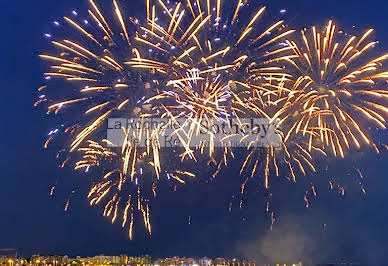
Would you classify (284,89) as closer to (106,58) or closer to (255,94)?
(255,94)

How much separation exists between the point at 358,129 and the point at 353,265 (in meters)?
54.0

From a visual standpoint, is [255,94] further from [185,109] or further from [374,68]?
[374,68]

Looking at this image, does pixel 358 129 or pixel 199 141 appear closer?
pixel 358 129

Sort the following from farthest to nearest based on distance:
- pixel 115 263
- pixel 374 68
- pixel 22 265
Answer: pixel 115 263, pixel 22 265, pixel 374 68

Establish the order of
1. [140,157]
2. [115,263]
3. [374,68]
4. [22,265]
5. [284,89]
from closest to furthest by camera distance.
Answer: [374,68] < [284,89] < [140,157] < [22,265] < [115,263]

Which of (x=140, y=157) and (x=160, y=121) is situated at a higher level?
(x=160, y=121)

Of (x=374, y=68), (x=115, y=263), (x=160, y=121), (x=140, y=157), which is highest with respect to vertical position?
(x=374, y=68)

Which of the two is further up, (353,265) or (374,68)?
(374,68)

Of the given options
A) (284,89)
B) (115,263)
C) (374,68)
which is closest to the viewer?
(374,68)

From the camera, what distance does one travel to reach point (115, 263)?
80.8 m

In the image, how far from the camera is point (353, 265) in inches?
2798

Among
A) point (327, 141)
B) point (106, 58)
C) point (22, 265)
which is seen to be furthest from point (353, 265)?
point (106, 58)

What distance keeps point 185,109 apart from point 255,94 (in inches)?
124

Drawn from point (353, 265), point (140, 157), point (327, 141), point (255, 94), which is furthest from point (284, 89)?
point (353, 265)
